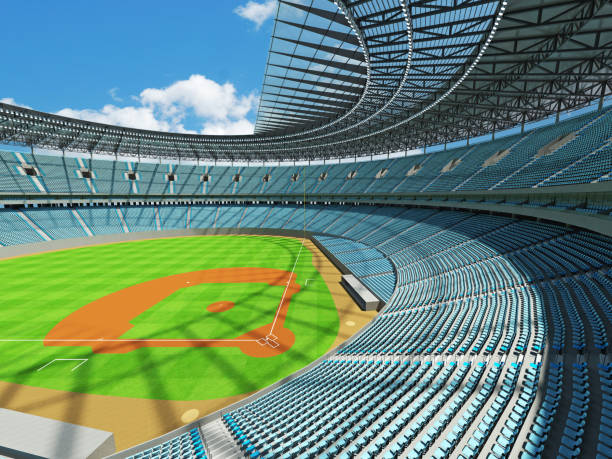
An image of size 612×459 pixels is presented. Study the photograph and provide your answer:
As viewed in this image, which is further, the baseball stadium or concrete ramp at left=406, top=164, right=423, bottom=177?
concrete ramp at left=406, top=164, right=423, bottom=177

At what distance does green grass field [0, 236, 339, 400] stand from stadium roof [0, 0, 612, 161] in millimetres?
17948

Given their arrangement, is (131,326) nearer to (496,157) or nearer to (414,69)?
(414,69)

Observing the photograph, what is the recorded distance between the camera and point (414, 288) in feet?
63.4

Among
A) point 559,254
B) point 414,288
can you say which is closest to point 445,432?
point 414,288

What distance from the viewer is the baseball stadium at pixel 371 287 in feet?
24.4

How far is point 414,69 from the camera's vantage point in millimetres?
20766

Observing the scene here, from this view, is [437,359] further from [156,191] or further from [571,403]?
[156,191]

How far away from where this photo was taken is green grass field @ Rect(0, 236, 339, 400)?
12.3 m

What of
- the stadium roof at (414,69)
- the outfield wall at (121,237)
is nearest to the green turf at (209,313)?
the outfield wall at (121,237)

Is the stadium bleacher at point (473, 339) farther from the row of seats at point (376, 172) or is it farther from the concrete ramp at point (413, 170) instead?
the concrete ramp at point (413, 170)

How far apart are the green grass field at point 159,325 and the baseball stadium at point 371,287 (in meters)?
0.15

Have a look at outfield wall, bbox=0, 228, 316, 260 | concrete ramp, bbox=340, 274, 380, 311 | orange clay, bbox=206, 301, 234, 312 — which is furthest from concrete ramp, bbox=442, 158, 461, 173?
orange clay, bbox=206, 301, 234, 312

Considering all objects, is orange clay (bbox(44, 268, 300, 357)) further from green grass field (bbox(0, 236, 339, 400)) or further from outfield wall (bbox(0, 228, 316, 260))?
outfield wall (bbox(0, 228, 316, 260))

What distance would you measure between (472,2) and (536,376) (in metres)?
15.8
